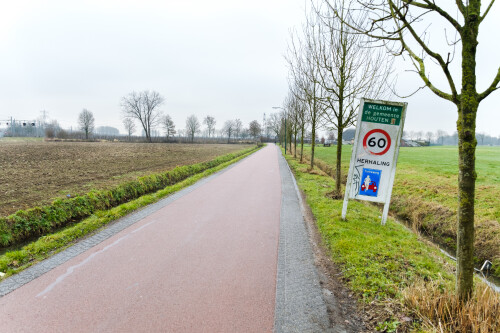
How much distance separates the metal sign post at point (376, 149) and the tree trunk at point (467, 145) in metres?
3.42

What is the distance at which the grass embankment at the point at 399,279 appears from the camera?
270 cm

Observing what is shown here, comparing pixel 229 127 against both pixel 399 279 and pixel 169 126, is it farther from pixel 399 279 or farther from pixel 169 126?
pixel 399 279

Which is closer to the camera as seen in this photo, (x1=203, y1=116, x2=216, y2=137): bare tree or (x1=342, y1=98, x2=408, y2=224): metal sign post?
(x1=342, y1=98, x2=408, y2=224): metal sign post

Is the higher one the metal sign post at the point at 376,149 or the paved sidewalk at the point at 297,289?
the metal sign post at the point at 376,149

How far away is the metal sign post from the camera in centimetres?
611

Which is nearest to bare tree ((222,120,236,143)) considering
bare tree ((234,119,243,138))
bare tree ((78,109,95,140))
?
bare tree ((234,119,243,138))

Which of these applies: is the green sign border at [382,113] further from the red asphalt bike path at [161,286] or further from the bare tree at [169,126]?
the bare tree at [169,126]

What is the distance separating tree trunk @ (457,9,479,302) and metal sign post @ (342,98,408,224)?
11.2ft

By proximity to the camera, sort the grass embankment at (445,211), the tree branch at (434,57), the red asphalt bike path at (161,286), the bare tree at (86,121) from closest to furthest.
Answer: the tree branch at (434,57), the red asphalt bike path at (161,286), the grass embankment at (445,211), the bare tree at (86,121)

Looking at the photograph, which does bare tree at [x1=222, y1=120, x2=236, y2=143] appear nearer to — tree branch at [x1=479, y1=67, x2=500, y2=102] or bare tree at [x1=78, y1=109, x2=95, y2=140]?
bare tree at [x1=78, y1=109, x2=95, y2=140]

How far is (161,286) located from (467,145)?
425 centimetres

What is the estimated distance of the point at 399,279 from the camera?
390 cm

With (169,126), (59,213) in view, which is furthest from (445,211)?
(169,126)

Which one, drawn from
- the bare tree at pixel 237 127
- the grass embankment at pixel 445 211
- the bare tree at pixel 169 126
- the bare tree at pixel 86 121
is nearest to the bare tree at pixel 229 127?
the bare tree at pixel 237 127
